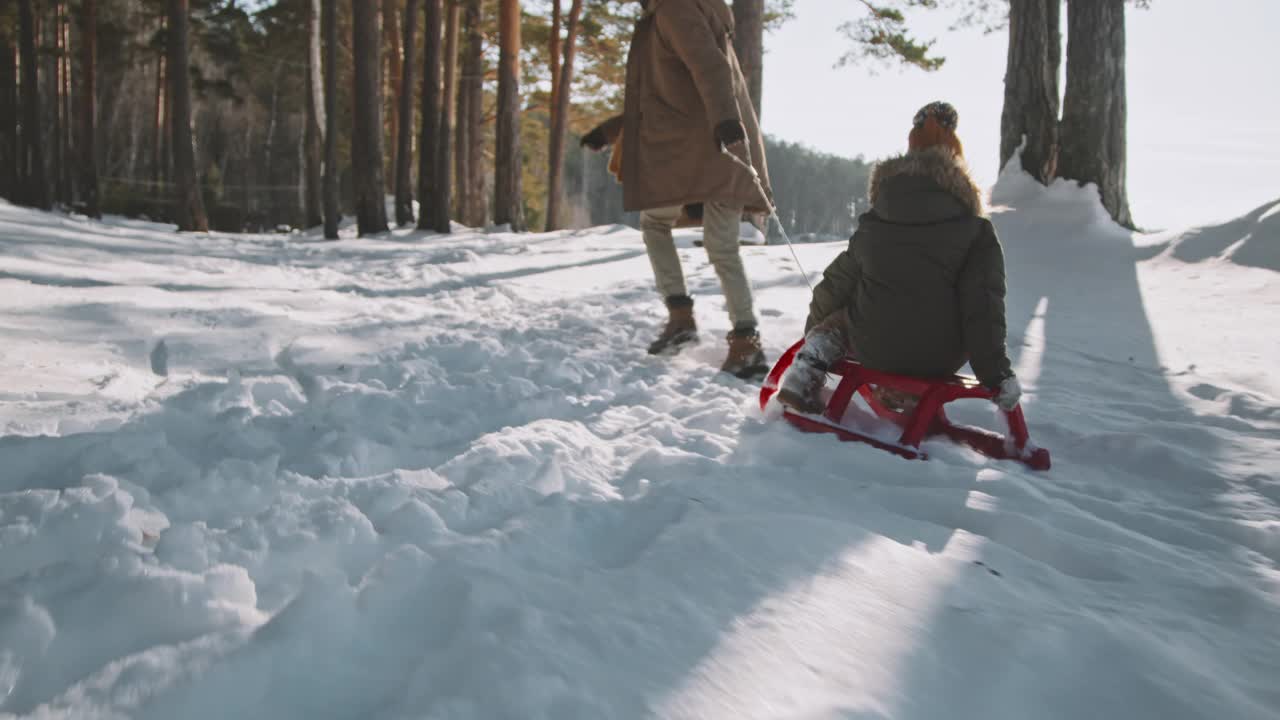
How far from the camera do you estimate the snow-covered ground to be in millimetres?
1081

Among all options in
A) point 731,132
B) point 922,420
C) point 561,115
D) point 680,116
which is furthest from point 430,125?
point 922,420

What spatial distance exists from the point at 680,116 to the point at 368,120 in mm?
8807

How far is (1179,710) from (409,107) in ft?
44.8

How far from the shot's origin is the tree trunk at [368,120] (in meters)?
10.4

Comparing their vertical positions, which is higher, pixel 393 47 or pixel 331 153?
pixel 393 47

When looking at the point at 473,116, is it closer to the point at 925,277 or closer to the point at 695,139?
the point at 695,139

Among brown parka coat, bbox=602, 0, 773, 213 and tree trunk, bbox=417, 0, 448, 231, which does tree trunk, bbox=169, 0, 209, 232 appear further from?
brown parka coat, bbox=602, 0, 773, 213

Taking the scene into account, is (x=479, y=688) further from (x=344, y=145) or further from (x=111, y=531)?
(x=344, y=145)

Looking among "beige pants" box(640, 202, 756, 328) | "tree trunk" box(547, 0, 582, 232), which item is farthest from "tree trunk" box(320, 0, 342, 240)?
"beige pants" box(640, 202, 756, 328)

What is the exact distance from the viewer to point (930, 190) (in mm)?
2266

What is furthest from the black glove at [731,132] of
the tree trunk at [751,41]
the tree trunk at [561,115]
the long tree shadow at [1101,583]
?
the tree trunk at [561,115]

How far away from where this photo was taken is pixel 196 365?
8.86 ft

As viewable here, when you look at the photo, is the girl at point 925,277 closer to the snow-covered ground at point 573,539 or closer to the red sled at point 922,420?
the red sled at point 922,420

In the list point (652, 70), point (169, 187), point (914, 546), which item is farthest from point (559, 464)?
point (169, 187)
